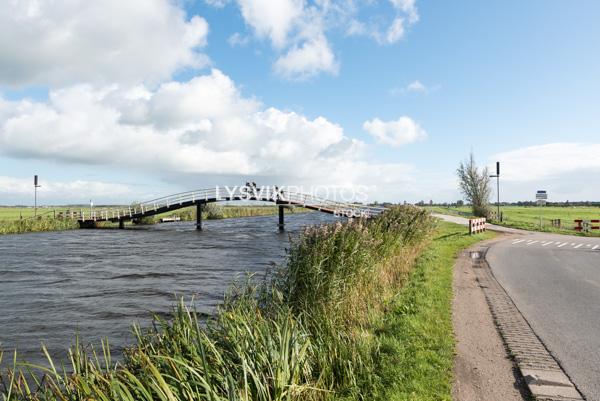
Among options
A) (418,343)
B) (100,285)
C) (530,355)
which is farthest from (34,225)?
(530,355)

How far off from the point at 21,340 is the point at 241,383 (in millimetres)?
7219

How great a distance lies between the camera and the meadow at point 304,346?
4172 millimetres

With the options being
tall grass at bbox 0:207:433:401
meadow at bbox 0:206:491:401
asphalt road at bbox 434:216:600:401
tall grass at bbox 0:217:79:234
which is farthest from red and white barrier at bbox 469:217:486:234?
tall grass at bbox 0:217:79:234

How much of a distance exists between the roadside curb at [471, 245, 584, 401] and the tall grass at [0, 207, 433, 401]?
212cm

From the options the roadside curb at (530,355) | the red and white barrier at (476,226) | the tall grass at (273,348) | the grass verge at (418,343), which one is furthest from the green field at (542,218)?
the tall grass at (273,348)

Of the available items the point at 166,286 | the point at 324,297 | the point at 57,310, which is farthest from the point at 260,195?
the point at 324,297

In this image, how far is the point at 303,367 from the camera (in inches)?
207

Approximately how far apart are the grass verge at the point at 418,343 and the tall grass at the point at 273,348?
0.28m

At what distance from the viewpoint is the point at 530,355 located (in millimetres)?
6094

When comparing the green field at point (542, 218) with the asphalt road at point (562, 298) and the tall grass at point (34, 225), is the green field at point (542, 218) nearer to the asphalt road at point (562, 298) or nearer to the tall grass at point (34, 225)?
the asphalt road at point (562, 298)

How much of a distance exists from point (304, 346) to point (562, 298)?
25.0ft

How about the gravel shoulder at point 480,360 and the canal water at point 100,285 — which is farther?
the canal water at point 100,285

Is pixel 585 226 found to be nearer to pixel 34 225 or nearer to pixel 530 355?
pixel 530 355

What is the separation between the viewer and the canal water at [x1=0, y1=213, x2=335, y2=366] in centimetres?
933
